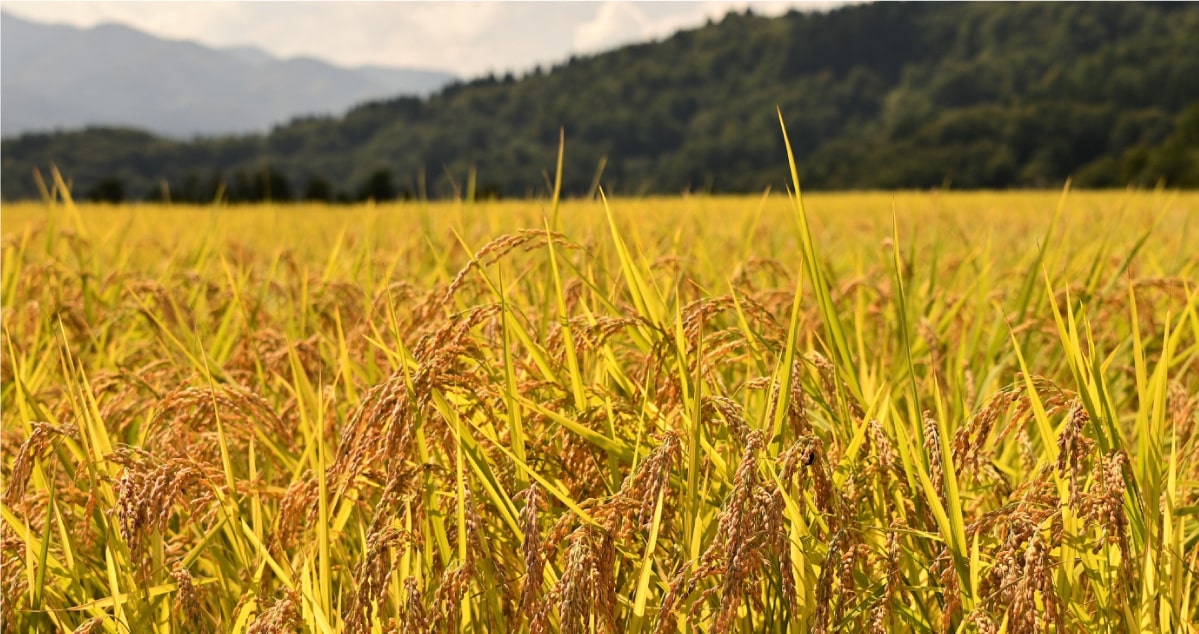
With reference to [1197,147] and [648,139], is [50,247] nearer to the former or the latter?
[1197,147]

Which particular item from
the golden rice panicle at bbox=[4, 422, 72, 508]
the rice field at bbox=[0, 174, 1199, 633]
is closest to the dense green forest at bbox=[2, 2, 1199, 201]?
the rice field at bbox=[0, 174, 1199, 633]

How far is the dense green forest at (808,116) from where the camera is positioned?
68.8m

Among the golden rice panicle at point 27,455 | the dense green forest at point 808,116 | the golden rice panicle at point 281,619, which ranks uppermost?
the dense green forest at point 808,116

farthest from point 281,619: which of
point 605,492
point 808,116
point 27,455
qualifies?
point 808,116

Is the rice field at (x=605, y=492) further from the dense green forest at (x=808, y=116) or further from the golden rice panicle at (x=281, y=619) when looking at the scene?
the dense green forest at (x=808, y=116)

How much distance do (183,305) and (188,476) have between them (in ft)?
6.37

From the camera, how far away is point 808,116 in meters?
124

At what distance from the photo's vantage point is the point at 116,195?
27156mm

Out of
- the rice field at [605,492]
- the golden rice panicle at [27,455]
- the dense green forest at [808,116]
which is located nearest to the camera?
the rice field at [605,492]

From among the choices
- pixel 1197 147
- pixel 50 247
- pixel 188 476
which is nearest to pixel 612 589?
pixel 188 476

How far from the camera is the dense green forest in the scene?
68750mm

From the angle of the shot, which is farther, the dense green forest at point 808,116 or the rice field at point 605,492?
the dense green forest at point 808,116

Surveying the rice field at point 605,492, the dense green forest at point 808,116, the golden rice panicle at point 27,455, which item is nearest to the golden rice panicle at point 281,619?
the rice field at point 605,492

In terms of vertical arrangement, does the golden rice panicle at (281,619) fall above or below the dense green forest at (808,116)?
below
